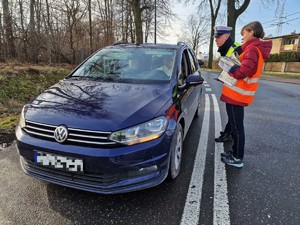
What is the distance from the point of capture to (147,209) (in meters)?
2.27

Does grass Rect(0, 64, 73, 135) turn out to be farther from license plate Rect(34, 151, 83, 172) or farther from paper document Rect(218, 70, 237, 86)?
paper document Rect(218, 70, 237, 86)

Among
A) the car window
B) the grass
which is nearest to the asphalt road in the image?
the car window

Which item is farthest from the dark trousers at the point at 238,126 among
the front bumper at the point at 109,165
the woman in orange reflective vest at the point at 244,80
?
the front bumper at the point at 109,165

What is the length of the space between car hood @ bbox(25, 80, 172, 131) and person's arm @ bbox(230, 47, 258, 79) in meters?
0.88

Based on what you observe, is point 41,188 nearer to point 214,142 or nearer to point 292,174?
point 214,142

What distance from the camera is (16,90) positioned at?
6.48 m

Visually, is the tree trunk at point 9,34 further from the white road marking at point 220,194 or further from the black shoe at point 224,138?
the white road marking at point 220,194

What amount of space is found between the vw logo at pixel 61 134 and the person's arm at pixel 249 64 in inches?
80.6

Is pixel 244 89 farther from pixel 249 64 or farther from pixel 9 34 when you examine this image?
pixel 9 34

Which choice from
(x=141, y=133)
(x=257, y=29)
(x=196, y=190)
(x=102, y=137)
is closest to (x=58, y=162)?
(x=102, y=137)

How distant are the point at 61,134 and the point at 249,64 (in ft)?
7.13

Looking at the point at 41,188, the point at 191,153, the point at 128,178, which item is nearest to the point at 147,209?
the point at 128,178

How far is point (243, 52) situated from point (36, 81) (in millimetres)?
7196

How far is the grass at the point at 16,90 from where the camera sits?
15.3 ft
